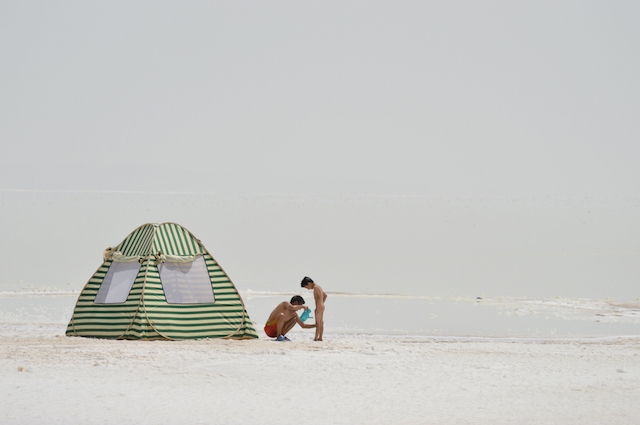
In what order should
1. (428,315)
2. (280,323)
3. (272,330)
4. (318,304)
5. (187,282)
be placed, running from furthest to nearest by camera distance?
(428,315) < (187,282) < (272,330) < (280,323) < (318,304)

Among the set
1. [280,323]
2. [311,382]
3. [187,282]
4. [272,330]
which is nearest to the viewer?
[311,382]

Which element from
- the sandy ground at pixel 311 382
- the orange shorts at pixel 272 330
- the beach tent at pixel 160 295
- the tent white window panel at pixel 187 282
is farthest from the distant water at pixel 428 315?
the sandy ground at pixel 311 382

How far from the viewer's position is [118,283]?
15.7 meters

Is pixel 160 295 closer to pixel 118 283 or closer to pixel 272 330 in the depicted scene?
pixel 118 283

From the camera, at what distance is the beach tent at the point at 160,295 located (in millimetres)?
15273

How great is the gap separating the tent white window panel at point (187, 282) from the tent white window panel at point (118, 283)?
594 mm

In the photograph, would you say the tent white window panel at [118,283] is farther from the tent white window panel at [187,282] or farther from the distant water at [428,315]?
the distant water at [428,315]

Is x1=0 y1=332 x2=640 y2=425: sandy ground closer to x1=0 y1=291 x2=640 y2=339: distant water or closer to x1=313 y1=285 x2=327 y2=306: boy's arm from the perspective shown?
x1=313 y1=285 x2=327 y2=306: boy's arm

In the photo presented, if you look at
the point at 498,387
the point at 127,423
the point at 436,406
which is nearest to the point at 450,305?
the point at 498,387

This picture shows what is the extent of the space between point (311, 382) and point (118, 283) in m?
6.07

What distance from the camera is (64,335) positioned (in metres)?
15.9

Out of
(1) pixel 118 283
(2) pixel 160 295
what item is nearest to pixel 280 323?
(2) pixel 160 295

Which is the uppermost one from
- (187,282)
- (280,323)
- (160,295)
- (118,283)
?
Result: (187,282)

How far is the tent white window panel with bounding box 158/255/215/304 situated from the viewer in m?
15.6
